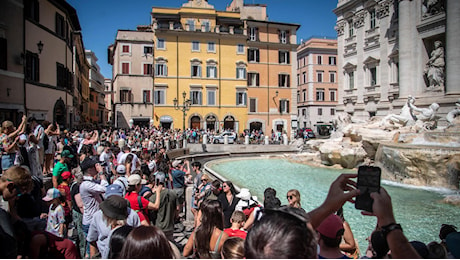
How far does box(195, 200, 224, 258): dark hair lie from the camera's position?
3.47m

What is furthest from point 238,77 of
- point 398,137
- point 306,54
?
point 398,137

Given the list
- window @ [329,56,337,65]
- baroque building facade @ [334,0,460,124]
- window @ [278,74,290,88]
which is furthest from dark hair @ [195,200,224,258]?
window @ [329,56,337,65]

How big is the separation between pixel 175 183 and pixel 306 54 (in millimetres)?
49975

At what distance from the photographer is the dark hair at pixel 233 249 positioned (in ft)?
9.06

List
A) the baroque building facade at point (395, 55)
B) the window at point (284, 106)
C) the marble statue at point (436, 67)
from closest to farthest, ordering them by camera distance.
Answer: the baroque building facade at point (395, 55) < the marble statue at point (436, 67) < the window at point (284, 106)

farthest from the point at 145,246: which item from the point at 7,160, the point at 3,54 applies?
the point at 3,54

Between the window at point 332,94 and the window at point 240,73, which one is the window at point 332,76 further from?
the window at point 240,73

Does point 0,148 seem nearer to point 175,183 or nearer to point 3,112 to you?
point 175,183

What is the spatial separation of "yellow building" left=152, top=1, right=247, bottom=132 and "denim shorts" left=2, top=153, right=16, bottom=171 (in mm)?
32009

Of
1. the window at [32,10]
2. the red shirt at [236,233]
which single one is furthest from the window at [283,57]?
the red shirt at [236,233]

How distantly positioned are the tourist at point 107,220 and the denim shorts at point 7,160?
3877 mm

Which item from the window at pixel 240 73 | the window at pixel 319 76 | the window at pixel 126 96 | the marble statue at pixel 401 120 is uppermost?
the window at pixel 319 76

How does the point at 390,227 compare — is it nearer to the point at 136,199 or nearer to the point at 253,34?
the point at 136,199

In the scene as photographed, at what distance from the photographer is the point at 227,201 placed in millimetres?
5316
